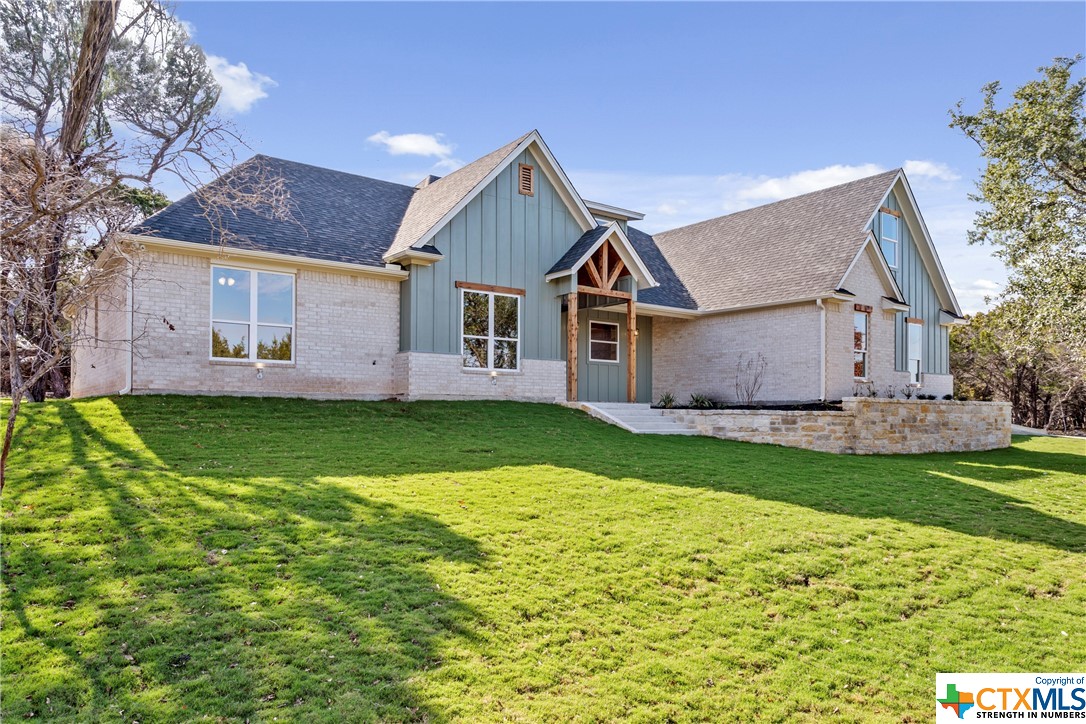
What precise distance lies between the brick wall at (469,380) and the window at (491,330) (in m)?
0.30

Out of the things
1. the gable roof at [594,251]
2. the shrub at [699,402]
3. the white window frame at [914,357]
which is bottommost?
the shrub at [699,402]

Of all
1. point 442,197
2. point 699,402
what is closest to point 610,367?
point 699,402

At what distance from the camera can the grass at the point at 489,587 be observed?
4613mm

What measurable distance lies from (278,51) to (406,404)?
7.67 m

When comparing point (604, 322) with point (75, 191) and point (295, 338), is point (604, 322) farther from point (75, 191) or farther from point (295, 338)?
point (75, 191)

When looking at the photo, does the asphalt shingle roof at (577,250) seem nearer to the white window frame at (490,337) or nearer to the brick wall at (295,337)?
the white window frame at (490,337)

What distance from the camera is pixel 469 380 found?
17438 mm

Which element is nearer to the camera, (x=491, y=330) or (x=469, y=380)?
(x=469, y=380)

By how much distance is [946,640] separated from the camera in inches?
231

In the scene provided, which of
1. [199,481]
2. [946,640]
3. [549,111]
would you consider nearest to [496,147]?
[549,111]

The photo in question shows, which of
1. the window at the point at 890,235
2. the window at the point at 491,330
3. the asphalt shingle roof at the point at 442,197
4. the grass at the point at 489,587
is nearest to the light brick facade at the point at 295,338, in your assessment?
the asphalt shingle roof at the point at 442,197

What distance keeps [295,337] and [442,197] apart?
589cm

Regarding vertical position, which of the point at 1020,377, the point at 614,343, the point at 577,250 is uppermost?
the point at 577,250

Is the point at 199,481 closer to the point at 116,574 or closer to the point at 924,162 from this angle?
the point at 116,574
